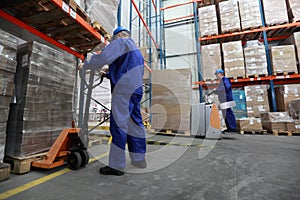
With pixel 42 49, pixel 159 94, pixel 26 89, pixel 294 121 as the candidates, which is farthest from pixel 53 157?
pixel 294 121

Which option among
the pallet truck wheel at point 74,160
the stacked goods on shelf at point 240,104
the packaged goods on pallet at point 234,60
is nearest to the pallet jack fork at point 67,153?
the pallet truck wheel at point 74,160

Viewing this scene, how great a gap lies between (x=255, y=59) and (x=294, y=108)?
82.9 inches

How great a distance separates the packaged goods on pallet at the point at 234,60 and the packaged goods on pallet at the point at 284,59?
3.38ft

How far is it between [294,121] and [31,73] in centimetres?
634

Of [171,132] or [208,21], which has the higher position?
[208,21]

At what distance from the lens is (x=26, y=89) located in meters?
1.72

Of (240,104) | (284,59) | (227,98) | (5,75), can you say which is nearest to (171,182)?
(5,75)

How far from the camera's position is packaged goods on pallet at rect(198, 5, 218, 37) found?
659 centimetres

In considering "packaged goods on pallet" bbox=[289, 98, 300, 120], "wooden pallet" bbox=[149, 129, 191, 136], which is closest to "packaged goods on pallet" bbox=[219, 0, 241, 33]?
"packaged goods on pallet" bbox=[289, 98, 300, 120]

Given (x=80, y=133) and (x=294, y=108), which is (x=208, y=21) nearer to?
(x=294, y=108)

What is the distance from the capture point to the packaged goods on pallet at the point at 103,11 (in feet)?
8.78

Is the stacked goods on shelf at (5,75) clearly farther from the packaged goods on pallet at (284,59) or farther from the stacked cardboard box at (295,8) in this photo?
the stacked cardboard box at (295,8)

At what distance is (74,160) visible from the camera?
171 centimetres

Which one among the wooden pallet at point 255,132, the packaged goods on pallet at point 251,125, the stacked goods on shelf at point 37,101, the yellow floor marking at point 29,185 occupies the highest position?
the stacked goods on shelf at point 37,101
